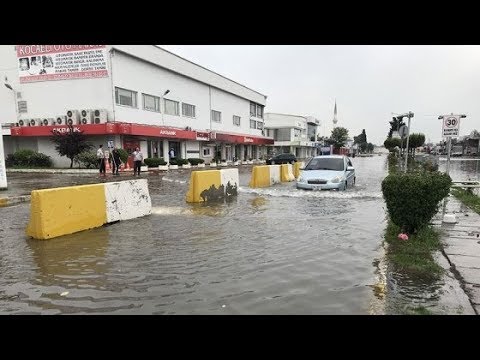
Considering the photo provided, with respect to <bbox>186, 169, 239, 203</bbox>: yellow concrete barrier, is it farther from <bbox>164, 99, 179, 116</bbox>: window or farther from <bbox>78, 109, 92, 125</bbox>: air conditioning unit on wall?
<bbox>164, 99, 179, 116</bbox>: window

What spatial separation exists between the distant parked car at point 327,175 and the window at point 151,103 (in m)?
23.2

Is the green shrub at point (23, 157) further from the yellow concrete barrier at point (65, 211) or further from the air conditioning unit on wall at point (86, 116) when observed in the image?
the yellow concrete barrier at point (65, 211)

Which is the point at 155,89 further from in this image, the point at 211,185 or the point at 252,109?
the point at 252,109

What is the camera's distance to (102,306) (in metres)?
4.12

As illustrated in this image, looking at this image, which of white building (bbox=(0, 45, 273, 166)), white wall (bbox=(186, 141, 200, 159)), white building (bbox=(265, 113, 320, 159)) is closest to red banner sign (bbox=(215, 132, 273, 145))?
white wall (bbox=(186, 141, 200, 159))

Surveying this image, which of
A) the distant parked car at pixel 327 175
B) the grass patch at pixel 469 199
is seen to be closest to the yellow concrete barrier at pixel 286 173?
the distant parked car at pixel 327 175

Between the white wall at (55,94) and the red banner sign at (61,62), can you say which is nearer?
the red banner sign at (61,62)

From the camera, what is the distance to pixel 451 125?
9.49 meters

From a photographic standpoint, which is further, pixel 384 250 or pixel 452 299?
pixel 384 250

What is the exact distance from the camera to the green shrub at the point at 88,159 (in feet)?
92.8
